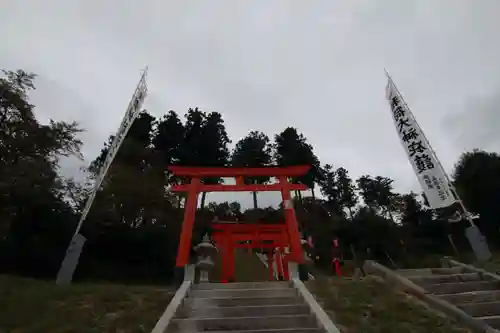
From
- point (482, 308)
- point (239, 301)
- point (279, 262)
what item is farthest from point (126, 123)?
point (279, 262)

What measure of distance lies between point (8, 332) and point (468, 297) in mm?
8251

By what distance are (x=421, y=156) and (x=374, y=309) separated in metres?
7.44

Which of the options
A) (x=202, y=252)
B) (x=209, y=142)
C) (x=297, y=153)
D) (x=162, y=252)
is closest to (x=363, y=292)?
(x=202, y=252)

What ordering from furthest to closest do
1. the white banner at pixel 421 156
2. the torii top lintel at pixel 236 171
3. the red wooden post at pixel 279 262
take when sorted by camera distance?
the red wooden post at pixel 279 262
the white banner at pixel 421 156
the torii top lintel at pixel 236 171

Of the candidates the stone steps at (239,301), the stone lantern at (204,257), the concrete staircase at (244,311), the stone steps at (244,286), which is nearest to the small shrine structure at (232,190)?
the stone lantern at (204,257)

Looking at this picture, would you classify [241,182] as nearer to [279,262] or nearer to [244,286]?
[244,286]

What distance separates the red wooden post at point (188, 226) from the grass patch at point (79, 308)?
142cm

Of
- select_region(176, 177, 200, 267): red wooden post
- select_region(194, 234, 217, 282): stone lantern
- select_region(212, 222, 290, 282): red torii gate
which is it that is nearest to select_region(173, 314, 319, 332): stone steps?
select_region(176, 177, 200, 267): red wooden post

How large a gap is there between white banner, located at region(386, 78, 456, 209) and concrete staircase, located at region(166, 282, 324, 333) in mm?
6361

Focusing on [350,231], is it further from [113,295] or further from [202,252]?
[113,295]

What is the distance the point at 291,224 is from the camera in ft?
36.8

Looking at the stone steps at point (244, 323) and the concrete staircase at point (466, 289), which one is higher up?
the concrete staircase at point (466, 289)

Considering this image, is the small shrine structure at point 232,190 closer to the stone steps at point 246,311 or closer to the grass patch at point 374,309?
the grass patch at point 374,309

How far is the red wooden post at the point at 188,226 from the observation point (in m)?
9.85
